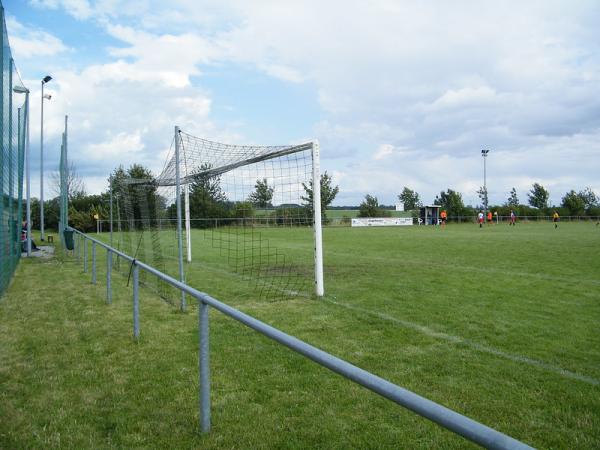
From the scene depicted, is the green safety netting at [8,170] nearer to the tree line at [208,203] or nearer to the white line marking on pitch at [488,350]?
the tree line at [208,203]

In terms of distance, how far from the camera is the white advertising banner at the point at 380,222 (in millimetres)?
49938

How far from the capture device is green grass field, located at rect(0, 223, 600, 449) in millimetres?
3551

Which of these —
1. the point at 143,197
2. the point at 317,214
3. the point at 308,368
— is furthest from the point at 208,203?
the point at 308,368

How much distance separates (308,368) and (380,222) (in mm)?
46772

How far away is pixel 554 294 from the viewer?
892 cm

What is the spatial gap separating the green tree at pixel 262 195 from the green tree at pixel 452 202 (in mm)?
50938

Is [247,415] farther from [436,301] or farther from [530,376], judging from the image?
[436,301]

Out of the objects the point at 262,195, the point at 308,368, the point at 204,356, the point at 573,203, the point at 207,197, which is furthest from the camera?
the point at 573,203

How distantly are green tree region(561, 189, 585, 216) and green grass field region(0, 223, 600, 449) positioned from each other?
56450mm

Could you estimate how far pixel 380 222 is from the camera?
51.0m

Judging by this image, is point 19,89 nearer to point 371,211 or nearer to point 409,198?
point 371,211

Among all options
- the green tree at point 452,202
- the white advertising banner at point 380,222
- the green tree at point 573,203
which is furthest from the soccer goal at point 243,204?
the green tree at point 573,203

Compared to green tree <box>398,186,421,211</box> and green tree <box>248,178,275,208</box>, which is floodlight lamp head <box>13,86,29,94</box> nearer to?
green tree <box>248,178,275,208</box>

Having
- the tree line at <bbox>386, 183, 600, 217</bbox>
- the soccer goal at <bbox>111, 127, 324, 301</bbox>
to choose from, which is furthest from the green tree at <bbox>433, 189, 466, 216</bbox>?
the soccer goal at <bbox>111, 127, 324, 301</bbox>
